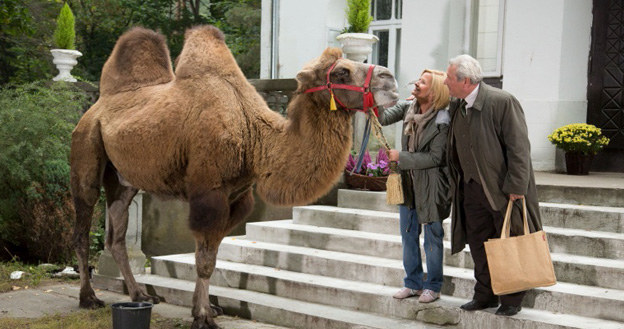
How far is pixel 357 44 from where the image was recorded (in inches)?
418

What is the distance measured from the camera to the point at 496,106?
5.60 meters

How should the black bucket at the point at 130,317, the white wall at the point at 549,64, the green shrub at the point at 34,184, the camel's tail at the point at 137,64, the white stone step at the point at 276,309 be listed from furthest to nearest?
the white wall at the point at 549,64, the green shrub at the point at 34,184, the camel's tail at the point at 137,64, the white stone step at the point at 276,309, the black bucket at the point at 130,317

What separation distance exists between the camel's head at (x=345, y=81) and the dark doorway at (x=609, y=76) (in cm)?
598

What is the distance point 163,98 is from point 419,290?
9.67ft

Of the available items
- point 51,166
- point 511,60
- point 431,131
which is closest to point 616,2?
point 511,60

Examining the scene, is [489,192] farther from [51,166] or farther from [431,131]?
[51,166]

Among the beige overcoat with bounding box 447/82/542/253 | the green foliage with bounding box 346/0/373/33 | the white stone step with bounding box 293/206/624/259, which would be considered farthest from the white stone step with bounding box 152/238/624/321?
the green foliage with bounding box 346/0/373/33

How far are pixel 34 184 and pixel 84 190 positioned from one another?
9.98 feet

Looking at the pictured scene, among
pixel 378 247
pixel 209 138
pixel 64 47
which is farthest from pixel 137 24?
pixel 209 138

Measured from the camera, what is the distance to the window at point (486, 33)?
38.3 ft

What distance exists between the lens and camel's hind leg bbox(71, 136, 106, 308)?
7.19 meters

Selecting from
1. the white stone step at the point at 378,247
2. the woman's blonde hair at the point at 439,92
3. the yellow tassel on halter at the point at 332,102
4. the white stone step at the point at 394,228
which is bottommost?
the white stone step at the point at 378,247

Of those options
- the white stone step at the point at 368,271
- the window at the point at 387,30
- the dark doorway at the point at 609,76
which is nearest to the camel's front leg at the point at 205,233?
the white stone step at the point at 368,271

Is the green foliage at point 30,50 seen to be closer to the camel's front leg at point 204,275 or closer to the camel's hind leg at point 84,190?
the camel's hind leg at point 84,190
